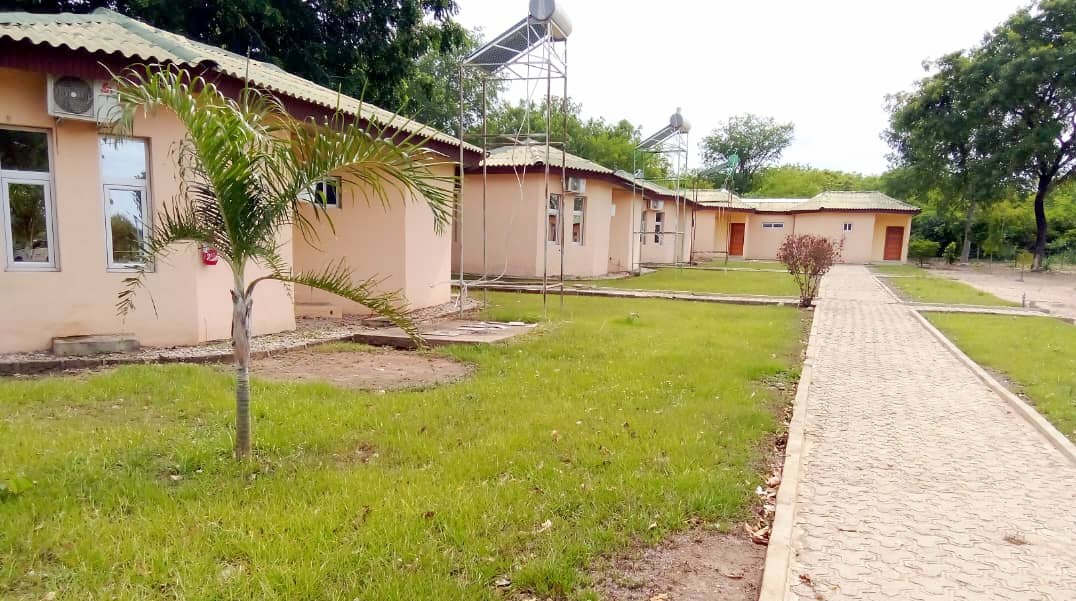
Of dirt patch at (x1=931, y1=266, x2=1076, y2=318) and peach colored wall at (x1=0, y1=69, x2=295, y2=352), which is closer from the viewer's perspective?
peach colored wall at (x1=0, y1=69, x2=295, y2=352)

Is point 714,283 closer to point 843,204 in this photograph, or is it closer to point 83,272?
point 83,272

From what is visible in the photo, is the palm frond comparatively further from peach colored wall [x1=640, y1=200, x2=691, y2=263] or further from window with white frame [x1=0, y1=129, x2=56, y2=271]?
peach colored wall [x1=640, y1=200, x2=691, y2=263]

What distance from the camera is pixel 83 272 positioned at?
6.96 m

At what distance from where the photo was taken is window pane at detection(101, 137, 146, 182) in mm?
6988

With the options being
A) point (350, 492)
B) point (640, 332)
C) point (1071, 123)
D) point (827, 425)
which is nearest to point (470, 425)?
point (350, 492)

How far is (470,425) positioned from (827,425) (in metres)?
3.12

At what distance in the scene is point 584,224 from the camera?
19.1 m

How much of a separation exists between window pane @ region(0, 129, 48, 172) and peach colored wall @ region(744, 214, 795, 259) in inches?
1492

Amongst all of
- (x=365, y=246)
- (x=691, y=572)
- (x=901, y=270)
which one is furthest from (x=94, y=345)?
(x=901, y=270)

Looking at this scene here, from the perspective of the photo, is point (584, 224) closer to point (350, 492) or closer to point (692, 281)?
point (692, 281)

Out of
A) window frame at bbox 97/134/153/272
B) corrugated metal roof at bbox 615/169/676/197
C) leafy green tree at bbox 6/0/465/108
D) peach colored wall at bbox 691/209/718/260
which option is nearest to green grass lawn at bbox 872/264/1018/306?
corrugated metal roof at bbox 615/169/676/197

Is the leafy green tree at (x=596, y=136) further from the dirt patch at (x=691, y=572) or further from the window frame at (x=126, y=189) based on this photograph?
the dirt patch at (x=691, y=572)

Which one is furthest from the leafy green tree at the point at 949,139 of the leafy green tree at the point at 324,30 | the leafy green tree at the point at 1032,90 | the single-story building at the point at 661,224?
the leafy green tree at the point at 324,30

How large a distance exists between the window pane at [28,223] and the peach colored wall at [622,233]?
17295 millimetres
